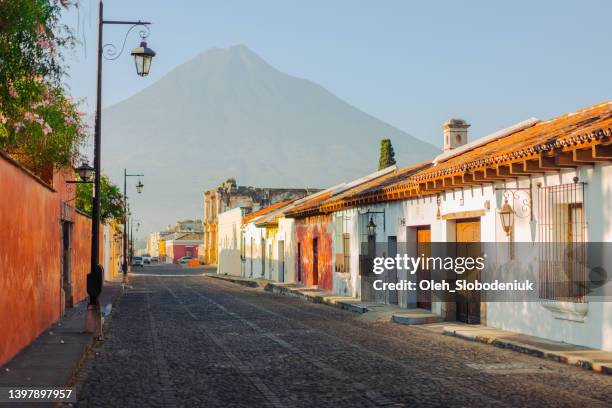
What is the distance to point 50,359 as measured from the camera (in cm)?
1274

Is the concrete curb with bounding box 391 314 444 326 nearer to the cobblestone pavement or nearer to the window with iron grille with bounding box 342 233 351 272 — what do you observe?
the cobblestone pavement

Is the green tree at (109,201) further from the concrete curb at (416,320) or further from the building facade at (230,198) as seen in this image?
the concrete curb at (416,320)

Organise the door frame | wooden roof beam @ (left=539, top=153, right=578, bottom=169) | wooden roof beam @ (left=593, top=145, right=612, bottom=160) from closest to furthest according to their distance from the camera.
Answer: wooden roof beam @ (left=593, top=145, right=612, bottom=160)
wooden roof beam @ (left=539, top=153, right=578, bottom=169)
the door frame

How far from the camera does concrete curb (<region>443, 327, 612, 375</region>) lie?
12.4 meters

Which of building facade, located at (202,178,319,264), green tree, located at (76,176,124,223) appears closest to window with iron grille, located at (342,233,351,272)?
green tree, located at (76,176,124,223)

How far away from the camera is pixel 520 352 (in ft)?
48.7

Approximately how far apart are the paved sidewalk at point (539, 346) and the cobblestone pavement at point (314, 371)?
0.27m

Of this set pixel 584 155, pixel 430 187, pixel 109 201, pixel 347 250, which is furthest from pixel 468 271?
pixel 109 201

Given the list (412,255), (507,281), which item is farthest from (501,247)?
(412,255)

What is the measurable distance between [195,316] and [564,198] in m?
11.4

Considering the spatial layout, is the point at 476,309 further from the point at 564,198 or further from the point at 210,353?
the point at 210,353

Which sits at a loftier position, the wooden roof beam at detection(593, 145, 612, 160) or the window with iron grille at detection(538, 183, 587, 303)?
the wooden roof beam at detection(593, 145, 612, 160)

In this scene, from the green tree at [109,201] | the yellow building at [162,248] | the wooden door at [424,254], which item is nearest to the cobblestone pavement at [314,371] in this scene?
the wooden door at [424,254]

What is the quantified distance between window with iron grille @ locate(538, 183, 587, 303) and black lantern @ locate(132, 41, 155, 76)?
8.45 meters
